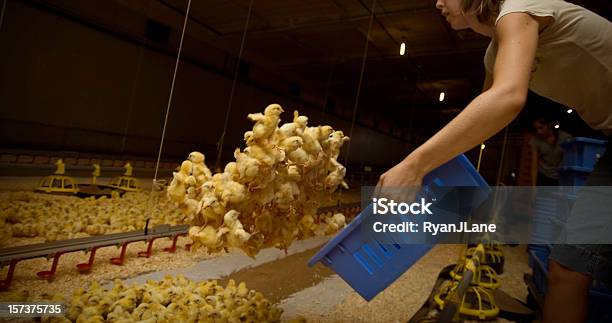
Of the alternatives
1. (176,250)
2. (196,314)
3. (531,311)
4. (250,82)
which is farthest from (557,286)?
(250,82)

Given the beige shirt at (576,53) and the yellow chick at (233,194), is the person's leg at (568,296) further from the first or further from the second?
the yellow chick at (233,194)

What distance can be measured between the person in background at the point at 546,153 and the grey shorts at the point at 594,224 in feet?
7.90

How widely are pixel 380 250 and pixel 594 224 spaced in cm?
60

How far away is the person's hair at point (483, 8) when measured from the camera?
3.06 ft

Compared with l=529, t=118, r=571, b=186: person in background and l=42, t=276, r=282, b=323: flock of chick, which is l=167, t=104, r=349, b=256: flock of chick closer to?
l=42, t=276, r=282, b=323: flock of chick

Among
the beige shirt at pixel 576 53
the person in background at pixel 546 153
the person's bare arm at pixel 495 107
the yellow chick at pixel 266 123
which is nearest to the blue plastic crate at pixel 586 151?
the person in background at pixel 546 153

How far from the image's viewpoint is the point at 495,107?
2.41ft

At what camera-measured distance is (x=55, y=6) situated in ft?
15.3

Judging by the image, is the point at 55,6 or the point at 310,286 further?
the point at 55,6

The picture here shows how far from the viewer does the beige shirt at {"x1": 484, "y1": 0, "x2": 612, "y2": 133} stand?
0.88 meters

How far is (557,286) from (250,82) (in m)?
7.60

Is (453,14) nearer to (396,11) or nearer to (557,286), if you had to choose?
(557,286)

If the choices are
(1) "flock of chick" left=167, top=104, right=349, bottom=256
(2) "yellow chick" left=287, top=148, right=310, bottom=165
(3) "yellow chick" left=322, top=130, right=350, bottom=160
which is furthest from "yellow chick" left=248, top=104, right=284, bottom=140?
(3) "yellow chick" left=322, top=130, right=350, bottom=160

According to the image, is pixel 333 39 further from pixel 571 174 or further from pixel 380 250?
pixel 380 250
